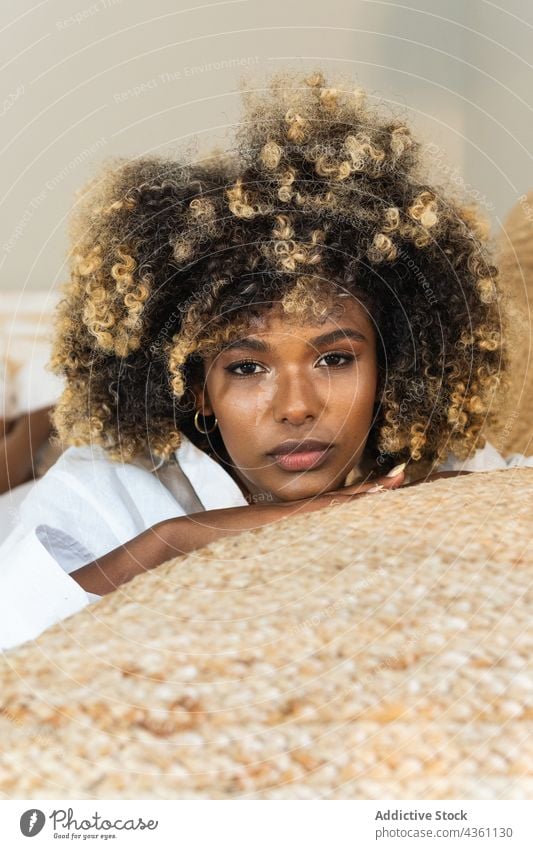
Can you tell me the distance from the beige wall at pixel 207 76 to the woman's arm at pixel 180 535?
332mm

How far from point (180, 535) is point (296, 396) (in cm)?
15

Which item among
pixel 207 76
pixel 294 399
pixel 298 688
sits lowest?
pixel 298 688

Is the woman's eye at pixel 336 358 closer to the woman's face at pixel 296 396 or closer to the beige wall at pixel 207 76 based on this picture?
the woman's face at pixel 296 396

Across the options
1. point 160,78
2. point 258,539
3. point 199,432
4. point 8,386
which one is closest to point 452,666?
point 258,539

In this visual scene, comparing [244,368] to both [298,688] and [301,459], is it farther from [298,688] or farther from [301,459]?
[298,688]

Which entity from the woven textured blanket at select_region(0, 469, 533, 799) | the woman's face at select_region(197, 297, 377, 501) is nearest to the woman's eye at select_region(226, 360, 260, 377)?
the woman's face at select_region(197, 297, 377, 501)

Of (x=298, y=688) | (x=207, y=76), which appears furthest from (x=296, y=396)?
(x=207, y=76)

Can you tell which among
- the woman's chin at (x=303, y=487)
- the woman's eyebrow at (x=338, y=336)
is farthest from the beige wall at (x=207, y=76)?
the woman's chin at (x=303, y=487)

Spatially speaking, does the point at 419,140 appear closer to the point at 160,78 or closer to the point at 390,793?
the point at 160,78

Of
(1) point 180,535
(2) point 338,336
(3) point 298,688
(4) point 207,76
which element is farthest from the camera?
(4) point 207,76

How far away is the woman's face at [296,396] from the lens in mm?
678

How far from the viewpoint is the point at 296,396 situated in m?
0.67

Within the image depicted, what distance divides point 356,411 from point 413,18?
0.60 m

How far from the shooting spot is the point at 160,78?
979mm
